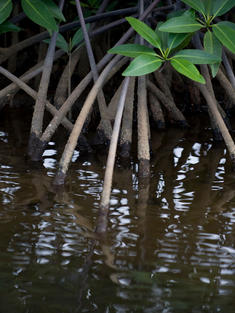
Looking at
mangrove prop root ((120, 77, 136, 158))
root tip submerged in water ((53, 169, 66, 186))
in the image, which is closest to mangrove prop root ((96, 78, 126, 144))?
mangrove prop root ((120, 77, 136, 158))

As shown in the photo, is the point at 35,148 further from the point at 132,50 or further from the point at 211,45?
the point at 211,45

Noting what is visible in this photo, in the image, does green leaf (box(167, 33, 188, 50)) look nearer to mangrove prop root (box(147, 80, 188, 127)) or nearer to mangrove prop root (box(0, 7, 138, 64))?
mangrove prop root (box(0, 7, 138, 64))

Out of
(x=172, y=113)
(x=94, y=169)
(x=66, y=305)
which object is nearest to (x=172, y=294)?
(x=66, y=305)

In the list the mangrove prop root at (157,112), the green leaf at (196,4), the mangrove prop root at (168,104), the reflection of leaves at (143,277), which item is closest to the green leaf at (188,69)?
the green leaf at (196,4)

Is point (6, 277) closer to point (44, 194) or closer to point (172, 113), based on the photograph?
point (44, 194)

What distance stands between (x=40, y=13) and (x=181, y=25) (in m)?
0.90

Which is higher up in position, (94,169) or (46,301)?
(94,169)

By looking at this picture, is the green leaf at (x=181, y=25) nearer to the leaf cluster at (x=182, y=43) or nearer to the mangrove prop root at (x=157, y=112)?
the leaf cluster at (x=182, y=43)

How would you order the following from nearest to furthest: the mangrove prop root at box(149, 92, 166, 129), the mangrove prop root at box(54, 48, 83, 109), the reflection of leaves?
1. the reflection of leaves
2. the mangrove prop root at box(54, 48, 83, 109)
3. the mangrove prop root at box(149, 92, 166, 129)

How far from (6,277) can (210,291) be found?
75 cm

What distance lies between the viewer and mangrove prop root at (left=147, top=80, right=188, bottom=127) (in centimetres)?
456

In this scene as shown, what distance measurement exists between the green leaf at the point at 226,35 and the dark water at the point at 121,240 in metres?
0.80

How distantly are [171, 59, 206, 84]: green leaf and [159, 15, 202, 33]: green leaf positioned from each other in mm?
156

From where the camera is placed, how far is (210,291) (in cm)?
208
